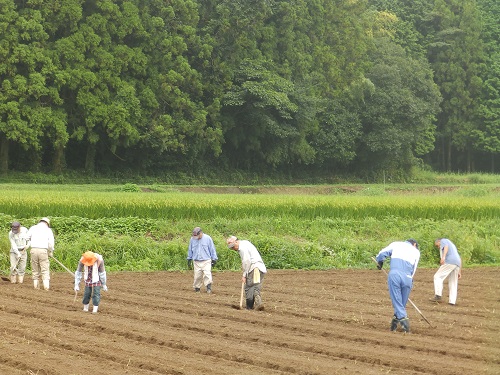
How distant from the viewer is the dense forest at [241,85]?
45.6 metres

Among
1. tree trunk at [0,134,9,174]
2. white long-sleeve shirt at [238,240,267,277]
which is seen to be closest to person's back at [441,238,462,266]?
white long-sleeve shirt at [238,240,267,277]

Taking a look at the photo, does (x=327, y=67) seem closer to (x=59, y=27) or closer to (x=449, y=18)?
(x=449, y=18)

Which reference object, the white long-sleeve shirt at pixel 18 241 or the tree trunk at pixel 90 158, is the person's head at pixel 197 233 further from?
the tree trunk at pixel 90 158

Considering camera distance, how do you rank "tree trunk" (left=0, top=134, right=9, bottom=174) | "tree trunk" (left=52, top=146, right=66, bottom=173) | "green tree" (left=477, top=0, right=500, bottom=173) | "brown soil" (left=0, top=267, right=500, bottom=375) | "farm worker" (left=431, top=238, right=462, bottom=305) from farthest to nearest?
"green tree" (left=477, top=0, right=500, bottom=173) < "tree trunk" (left=52, top=146, right=66, bottom=173) < "tree trunk" (left=0, top=134, right=9, bottom=174) < "farm worker" (left=431, top=238, right=462, bottom=305) < "brown soil" (left=0, top=267, right=500, bottom=375)

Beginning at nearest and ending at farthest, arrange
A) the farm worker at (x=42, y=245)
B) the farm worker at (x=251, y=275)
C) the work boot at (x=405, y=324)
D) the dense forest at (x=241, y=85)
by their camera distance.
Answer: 1. the work boot at (x=405, y=324)
2. the farm worker at (x=251, y=275)
3. the farm worker at (x=42, y=245)
4. the dense forest at (x=241, y=85)

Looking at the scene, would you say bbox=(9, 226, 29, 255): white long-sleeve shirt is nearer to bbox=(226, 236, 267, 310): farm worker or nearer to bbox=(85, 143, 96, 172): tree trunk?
bbox=(226, 236, 267, 310): farm worker

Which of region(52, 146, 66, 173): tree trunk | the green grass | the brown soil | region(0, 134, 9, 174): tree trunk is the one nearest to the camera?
the brown soil

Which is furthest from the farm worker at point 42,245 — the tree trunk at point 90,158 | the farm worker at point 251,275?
the tree trunk at point 90,158

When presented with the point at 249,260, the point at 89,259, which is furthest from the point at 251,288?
the point at 89,259

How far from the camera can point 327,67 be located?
6178cm

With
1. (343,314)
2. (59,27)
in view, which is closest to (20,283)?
(343,314)

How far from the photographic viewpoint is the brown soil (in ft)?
41.8

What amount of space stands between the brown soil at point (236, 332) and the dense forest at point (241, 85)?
24.8 m

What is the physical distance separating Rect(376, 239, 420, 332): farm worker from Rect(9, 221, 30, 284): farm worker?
31.2ft
